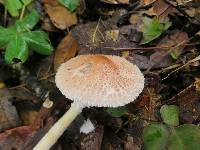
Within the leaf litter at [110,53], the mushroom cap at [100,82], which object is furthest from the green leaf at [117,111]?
the mushroom cap at [100,82]

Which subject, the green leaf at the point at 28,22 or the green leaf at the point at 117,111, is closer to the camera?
the green leaf at the point at 117,111

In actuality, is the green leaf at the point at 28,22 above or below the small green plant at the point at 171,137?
above

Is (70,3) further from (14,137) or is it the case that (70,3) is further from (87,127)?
(14,137)

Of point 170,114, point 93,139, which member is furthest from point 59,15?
point 170,114

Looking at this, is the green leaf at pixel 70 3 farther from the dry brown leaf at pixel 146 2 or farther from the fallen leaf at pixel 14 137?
the fallen leaf at pixel 14 137

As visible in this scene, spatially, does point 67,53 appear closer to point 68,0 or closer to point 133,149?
point 68,0

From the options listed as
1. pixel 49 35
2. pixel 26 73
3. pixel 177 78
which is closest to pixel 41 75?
pixel 26 73

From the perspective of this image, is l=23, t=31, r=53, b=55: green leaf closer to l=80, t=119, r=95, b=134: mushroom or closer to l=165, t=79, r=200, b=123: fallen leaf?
l=80, t=119, r=95, b=134: mushroom
